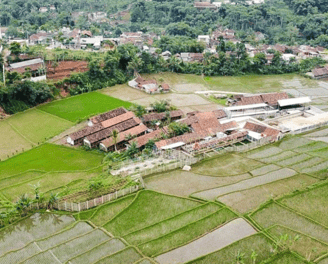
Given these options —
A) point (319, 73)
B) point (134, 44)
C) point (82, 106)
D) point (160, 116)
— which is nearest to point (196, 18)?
point (134, 44)

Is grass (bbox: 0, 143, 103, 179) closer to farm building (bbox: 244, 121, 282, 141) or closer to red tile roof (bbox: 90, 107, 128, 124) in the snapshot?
red tile roof (bbox: 90, 107, 128, 124)

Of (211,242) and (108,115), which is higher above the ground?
(108,115)

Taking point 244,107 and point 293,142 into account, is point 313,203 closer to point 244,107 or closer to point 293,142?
point 293,142

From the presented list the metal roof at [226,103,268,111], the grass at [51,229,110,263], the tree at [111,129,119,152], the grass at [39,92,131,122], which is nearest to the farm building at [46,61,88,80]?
the grass at [39,92,131,122]

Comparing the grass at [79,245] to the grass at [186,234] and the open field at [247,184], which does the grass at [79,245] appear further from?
the open field at [247,184]

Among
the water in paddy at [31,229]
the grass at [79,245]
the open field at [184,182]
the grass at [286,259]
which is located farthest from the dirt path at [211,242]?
the water in paddy at [31,229]

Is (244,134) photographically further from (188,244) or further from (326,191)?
(188,244)

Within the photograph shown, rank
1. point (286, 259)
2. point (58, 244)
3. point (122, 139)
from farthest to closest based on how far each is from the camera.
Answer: point (122, 139)
point (58, 244)
point (286, 259)

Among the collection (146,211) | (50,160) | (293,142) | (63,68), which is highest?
(63,68)
